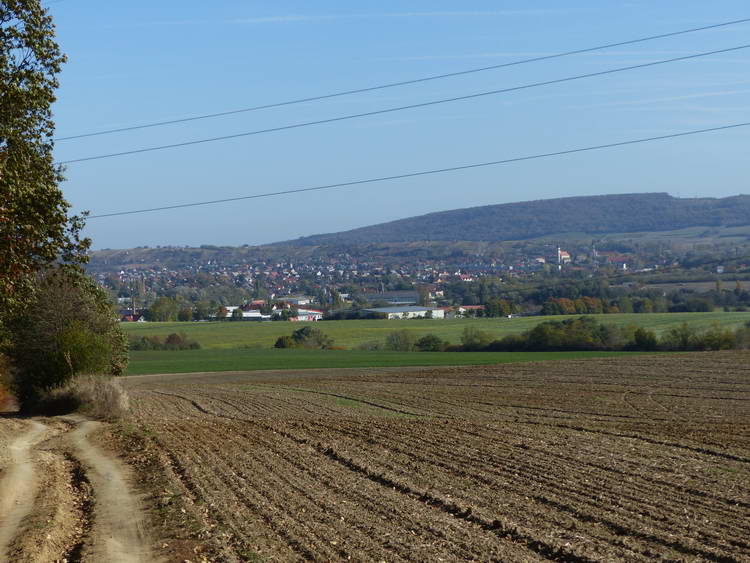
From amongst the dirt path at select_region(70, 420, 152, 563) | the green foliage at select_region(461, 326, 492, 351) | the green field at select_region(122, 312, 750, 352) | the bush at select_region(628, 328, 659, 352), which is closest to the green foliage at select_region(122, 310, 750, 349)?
the green field at select_region(122, 312, 750, 352)

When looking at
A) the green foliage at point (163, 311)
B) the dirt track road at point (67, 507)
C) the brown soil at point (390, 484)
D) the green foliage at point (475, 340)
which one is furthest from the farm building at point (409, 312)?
the dirt track road at point (67, 507)

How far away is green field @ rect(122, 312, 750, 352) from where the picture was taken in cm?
8550

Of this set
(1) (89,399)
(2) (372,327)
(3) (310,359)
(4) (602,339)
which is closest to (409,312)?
(2) (372,327)

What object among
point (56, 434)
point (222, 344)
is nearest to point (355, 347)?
point (222, 344)

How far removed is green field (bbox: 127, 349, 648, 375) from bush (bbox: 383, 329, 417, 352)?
702cm

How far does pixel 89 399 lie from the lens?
3509cm

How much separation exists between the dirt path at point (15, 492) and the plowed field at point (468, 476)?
2.08 meters

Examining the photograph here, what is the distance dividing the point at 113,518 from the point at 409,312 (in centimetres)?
11656

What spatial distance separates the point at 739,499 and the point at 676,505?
119 centimetres

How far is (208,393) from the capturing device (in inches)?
1827

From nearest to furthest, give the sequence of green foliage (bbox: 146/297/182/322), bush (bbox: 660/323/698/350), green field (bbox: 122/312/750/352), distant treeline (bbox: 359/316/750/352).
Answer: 1. distant treeline (bbox: 359/316/750/352)
2. bush (bbox: 660/323/698/350)
3. green field (bbox: 122/312/750/352)
4. green foliage (bbox: 146/297/182/322)

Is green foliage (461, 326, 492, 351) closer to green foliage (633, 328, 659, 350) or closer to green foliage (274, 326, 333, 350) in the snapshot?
green foliage (633, 328, 659, 350)

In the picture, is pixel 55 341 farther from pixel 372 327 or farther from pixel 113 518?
pixel 372 327

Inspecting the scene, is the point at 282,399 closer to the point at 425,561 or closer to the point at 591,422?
the point at 591,422
